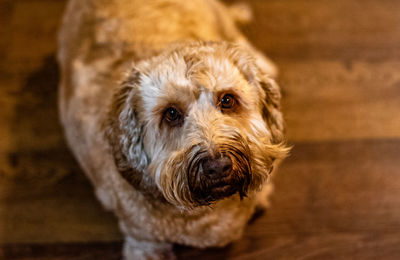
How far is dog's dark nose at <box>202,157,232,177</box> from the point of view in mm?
1170

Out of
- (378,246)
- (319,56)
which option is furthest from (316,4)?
(378,246)

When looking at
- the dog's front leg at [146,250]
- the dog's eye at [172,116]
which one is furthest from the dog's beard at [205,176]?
the dog's front leg at [146,250]

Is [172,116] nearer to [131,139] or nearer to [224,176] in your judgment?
[131,139]

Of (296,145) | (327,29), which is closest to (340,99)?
(296,145)

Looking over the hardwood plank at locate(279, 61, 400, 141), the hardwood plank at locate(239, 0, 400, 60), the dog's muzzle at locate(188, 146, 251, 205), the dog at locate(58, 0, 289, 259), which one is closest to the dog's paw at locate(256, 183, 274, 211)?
the dog at locate(58, 0, 289, 259)

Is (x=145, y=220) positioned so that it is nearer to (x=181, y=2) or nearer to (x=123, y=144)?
(x=123, y=144)

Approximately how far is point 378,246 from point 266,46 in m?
1.46

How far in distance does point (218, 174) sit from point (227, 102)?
31cm

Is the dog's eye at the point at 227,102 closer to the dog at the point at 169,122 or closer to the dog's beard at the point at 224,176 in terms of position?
the dog at the point at 169,122

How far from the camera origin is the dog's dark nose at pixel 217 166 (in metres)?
1.17

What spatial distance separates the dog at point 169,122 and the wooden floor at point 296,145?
40 cm

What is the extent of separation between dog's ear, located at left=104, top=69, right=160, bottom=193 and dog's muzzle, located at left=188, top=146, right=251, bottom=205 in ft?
0.73

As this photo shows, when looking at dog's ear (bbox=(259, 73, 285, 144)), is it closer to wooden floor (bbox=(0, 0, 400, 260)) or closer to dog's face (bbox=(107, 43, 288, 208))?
Answer: dog's face (bbox=(107, 43, 288, 208))

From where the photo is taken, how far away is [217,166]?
1170mm
